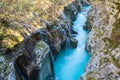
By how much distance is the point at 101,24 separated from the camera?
1905cm

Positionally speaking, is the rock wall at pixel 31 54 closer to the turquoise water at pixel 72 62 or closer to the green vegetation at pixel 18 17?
the green vegetation at pixel 18 17

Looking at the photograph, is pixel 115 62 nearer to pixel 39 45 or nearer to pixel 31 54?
pixel 31 54

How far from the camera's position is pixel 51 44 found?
2248 centimetres

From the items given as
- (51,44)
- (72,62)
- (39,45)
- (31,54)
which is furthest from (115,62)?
(72,62)

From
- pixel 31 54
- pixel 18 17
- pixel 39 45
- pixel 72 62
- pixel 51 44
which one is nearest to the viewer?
pixel 31 54

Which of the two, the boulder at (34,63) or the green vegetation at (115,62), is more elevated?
the green vegetation at (115,62)

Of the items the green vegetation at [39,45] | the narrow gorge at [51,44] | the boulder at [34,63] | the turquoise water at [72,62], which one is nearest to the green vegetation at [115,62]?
the narrow gorge at [51,44]

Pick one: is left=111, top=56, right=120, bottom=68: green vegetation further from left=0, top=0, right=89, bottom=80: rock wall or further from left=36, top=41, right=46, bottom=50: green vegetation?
left=36, top=41, right=46, bottom=50: green vegetation

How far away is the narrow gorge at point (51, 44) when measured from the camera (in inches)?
539

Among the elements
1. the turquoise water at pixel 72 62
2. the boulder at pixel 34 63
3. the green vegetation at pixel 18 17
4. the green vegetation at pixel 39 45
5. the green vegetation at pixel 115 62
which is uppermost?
the green vegetation at pixel 18 17

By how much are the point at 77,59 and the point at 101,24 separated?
620 centimetres

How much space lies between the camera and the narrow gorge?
13.7m

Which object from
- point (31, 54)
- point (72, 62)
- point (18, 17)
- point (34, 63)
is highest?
point (18, 17)

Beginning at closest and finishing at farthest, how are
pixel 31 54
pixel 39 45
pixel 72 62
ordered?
1. pixel 31 54
2. pixel 39 45
3. pixel 72 62
